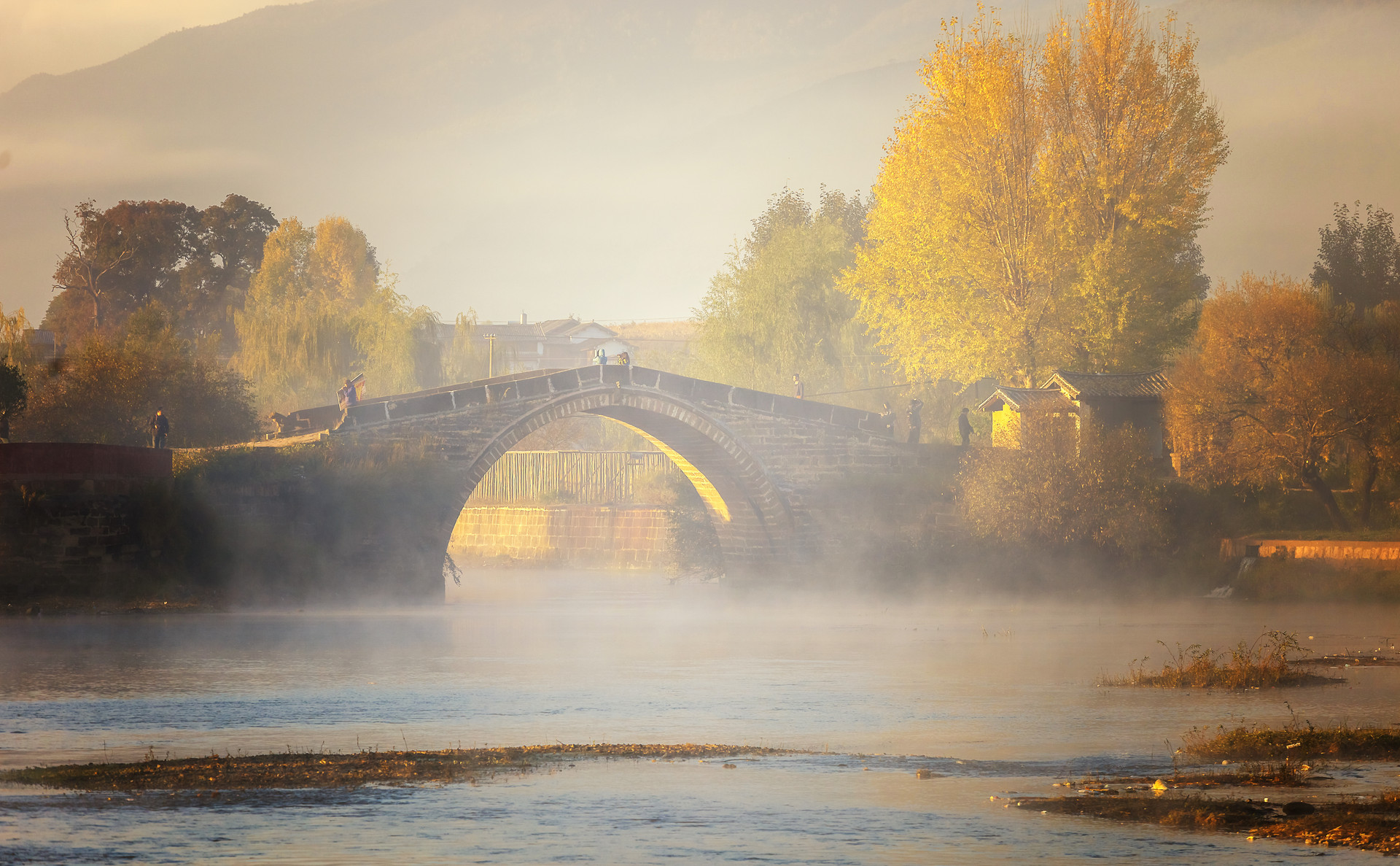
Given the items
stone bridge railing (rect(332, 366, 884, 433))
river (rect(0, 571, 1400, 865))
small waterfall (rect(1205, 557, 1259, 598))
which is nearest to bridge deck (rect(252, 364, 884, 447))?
stone bridge railing (rect(332, 366, 884, 433))

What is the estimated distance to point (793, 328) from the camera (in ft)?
207

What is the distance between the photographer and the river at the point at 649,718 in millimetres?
10297

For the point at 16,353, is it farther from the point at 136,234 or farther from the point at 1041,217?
the point at 1041,217

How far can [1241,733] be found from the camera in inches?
547

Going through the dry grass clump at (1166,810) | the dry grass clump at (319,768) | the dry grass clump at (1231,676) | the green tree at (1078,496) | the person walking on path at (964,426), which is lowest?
the dry grass clump at (1231,676)

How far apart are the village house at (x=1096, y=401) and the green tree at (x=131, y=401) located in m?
22.0

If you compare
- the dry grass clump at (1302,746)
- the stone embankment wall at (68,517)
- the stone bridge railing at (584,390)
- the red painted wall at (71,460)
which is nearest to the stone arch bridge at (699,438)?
the stone bridge railing at (584,390)

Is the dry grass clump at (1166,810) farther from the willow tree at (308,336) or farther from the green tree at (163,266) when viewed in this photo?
the green tree at (163,266)

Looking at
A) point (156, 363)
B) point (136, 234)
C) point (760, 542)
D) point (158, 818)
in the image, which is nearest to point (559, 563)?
point (760, 542)

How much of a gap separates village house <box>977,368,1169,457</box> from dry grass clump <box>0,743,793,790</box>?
27769 mm

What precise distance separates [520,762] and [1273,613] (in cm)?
2301

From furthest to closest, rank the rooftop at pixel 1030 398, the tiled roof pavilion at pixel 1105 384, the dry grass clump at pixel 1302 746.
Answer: the tiled roof pavilion at pixel 1105 384 → the rooftop at pixel 1030 398 → the dry grass clump at pixel 1302 746

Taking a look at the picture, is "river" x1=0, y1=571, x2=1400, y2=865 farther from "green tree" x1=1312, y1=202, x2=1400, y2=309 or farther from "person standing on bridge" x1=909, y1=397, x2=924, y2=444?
"green tree" x1=1312, y1=202, x2=1400, y2=309

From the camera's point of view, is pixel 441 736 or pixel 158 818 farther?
pixel 441 736
